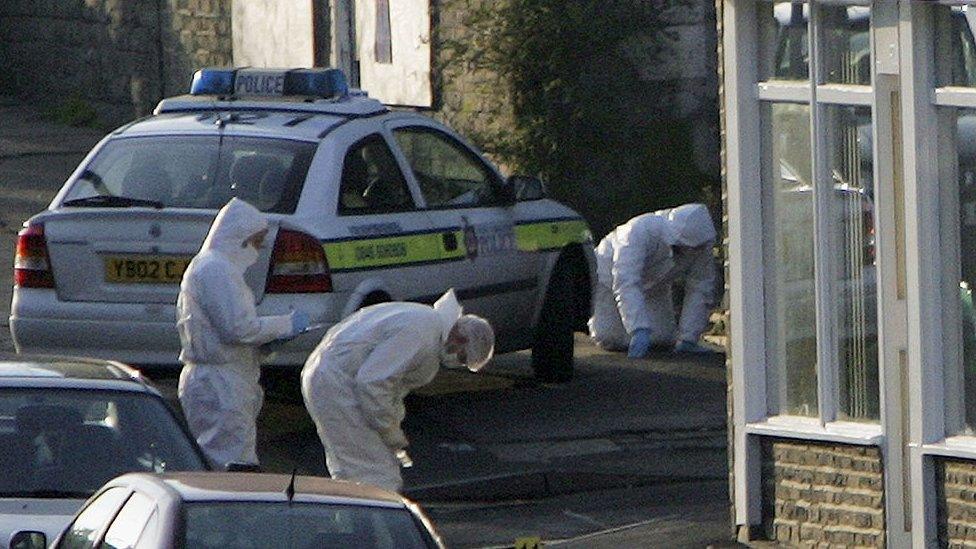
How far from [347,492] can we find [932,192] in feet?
11.4

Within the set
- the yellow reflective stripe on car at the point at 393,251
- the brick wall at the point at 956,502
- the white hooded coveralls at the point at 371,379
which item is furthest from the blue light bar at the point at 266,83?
the brick wall at the point at 956,502

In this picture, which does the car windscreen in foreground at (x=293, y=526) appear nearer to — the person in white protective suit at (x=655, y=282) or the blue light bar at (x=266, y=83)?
the blue light bar at (x=266, y=83)

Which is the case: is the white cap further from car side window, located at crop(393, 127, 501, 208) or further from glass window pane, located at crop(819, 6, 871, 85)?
car side window, located at crop(393, 127, 501, 208)

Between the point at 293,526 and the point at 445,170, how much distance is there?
6.97 metres

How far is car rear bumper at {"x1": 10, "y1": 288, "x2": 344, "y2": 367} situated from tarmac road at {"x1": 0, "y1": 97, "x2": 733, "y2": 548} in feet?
1.07

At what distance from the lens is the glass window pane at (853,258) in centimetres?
966

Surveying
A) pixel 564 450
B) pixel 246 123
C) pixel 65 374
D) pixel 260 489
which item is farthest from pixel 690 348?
pixel 260 489

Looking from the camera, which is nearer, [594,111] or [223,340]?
[223,340]

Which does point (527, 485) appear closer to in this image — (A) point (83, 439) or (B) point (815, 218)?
(B) point (815, 218)

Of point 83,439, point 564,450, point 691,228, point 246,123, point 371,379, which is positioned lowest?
point 564,450

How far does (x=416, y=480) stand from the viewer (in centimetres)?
1149

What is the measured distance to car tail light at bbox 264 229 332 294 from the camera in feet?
38.2

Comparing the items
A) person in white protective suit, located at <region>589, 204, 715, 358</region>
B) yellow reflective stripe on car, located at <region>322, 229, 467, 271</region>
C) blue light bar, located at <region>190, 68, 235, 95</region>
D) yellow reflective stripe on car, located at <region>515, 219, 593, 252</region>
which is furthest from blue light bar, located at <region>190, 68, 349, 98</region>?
person in white protective suit, located at <region>589, 204, 715, 358</region>

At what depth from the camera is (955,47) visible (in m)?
9.15
